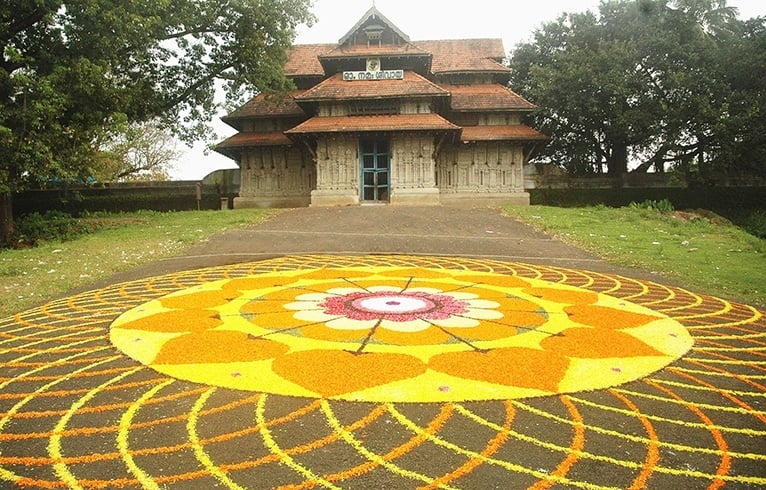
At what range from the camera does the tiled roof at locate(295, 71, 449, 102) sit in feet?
77.4

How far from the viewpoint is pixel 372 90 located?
2403 centimetres

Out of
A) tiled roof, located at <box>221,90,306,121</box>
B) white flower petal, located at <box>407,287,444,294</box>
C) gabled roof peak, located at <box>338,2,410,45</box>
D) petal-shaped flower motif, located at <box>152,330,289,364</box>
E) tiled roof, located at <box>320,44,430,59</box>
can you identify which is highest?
gabled roof peak, located at <box>338,2,410,45</box>

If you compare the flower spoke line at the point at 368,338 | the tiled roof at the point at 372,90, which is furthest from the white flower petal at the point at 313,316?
the tiled roof at the point at 372,90

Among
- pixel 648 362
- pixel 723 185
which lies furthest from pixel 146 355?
pixel 723 185

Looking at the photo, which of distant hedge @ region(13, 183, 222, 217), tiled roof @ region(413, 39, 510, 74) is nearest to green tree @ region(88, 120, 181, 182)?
distant hedge @ region(13, 183, 222, 217)

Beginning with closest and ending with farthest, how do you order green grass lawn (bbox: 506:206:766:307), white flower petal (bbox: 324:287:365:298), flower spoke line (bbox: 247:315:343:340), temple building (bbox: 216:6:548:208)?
flower spoke line (bbox: 247:315:343:340) → white flower petal (bbox: 324:287:365:298) → green grass lawn (bbox: 506:206:766:307) → temple building (bbox: 216:6:548:208)

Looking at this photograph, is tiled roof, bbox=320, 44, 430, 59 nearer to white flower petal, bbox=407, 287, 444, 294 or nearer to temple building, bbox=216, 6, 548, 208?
temple building, bbox=216, 6, 548, 208

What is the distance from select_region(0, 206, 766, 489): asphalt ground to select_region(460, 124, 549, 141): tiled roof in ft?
64.2

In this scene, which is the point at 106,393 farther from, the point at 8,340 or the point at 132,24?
the point at 132,24

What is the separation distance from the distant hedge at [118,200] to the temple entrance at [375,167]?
8319mm

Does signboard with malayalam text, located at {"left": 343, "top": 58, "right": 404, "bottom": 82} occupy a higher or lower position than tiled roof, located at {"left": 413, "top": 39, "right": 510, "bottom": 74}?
lower

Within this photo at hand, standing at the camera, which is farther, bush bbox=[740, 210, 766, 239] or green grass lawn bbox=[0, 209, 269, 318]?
bush bbox=[740, 210, 766, 239]

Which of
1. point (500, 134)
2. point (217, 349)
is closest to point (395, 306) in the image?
point (217, 349)

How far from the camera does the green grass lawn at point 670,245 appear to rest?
9.00 m
